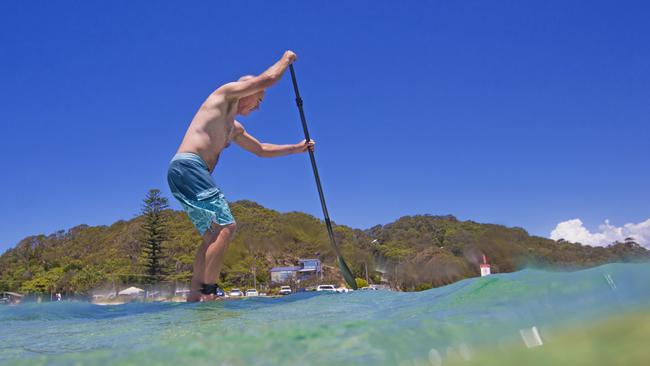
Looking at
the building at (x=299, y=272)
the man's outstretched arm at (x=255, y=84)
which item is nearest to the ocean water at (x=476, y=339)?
the man's outstretched arm at (x=255, y=84)

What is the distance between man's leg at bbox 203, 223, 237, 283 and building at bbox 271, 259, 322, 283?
46592mm

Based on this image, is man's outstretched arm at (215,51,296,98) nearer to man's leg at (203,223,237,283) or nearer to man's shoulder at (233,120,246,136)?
man's shoulder at (233,120,246,136)

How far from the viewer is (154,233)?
42.9m

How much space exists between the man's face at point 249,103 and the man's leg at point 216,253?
106cm

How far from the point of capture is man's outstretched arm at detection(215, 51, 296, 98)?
3.48m

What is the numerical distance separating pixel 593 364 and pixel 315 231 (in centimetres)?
2945

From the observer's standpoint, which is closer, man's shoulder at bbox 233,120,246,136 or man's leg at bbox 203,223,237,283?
man's leg at bbox 203,223,237,283

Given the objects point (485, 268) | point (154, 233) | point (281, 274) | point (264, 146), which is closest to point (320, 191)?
point (264, 146)

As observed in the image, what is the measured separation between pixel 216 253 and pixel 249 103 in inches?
52.5

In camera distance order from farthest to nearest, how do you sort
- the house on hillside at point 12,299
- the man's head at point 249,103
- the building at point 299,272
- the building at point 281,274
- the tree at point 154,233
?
the building at point 281,274
the building at point 299,272
the tree at point 154,233
the house on hillside at point 12,299
the man's head at point 249,103

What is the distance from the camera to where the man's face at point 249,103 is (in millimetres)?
3801

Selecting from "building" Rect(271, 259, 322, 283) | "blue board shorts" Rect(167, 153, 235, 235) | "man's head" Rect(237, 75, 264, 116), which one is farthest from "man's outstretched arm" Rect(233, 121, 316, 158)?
"building" Rect(271, 259, 322, 283)

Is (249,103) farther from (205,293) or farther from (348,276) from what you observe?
(348,276)

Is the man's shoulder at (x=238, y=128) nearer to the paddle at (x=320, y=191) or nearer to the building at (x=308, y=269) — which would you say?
the paddle at (x=320, y=191)
